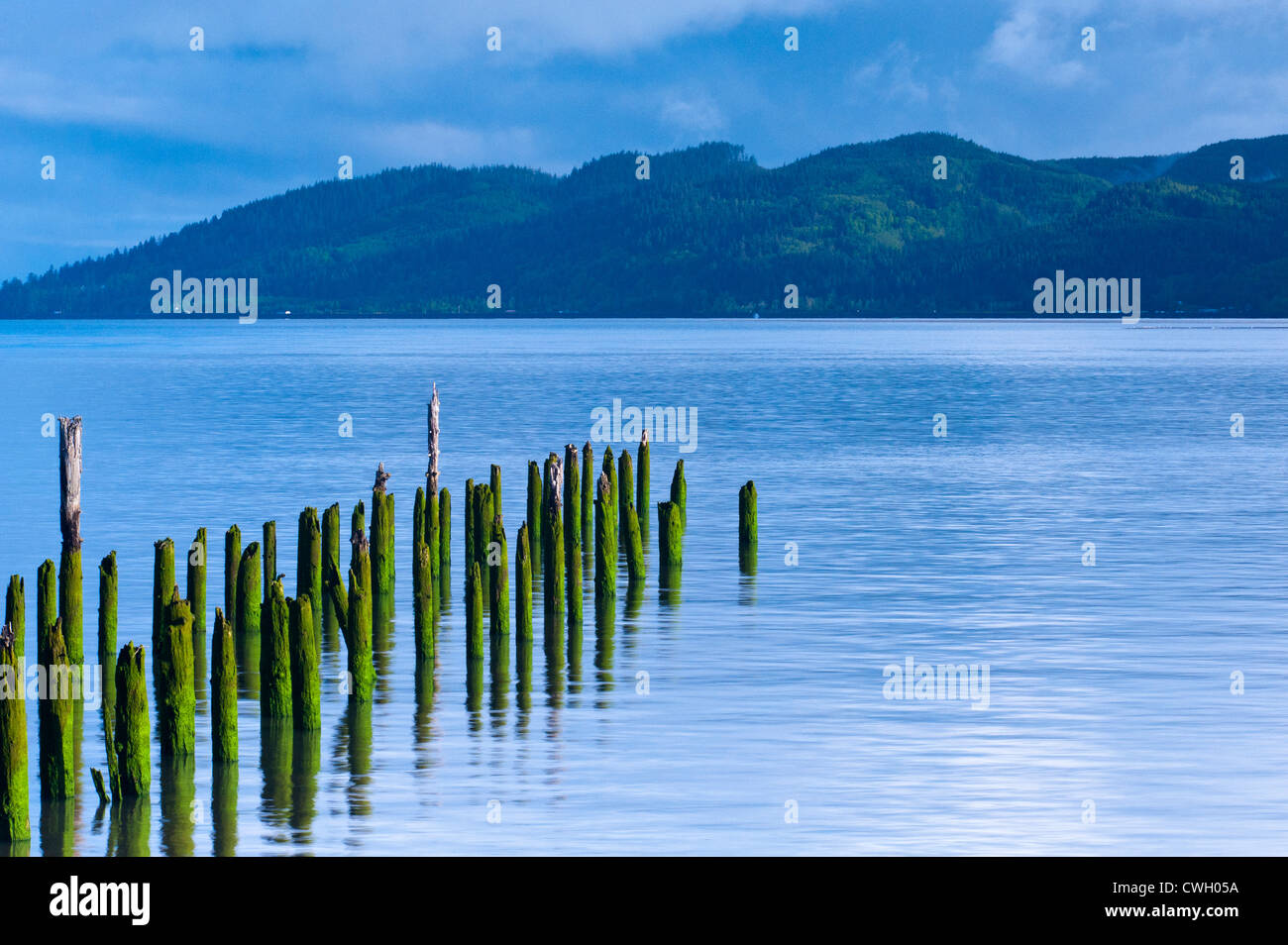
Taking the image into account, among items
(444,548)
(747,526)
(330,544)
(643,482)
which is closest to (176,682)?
(330,544)

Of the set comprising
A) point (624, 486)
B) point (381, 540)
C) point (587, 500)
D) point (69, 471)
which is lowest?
point (381, 540)

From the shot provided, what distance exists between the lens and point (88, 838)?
1509 cm

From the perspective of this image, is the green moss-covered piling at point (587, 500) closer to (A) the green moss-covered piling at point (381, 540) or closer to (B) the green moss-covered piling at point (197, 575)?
(A) the green moss-covered piling at point (381, 540)

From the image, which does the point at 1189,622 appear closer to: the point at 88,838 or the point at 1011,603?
the point at 1011,603

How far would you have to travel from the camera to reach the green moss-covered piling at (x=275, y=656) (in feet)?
55.2

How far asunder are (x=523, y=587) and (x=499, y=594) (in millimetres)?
426

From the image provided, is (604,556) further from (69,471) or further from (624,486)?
(69,471)

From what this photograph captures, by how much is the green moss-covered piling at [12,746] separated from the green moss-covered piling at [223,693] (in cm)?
196

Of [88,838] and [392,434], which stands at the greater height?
[392,434]

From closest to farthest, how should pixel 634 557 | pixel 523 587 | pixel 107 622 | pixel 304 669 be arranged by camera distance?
pixel 304 669 < pixel 107 622 < pixel 523 587 < pixel 634 557

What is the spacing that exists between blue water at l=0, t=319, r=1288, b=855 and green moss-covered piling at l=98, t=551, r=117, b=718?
514 millimetres

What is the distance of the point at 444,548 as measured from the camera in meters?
28.5
